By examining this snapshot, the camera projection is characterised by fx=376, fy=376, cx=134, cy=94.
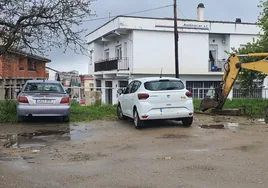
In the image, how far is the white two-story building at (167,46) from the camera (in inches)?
1181

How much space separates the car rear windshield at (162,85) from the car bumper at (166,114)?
2.20 feet

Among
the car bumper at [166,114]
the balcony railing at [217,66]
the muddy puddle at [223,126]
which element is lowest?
the muddy puddle at [223,126]

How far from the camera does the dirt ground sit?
19.3 feet

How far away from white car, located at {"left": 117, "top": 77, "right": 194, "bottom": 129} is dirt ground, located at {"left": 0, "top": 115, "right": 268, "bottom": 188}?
16.6 inches

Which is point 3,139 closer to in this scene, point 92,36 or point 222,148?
point 222,148

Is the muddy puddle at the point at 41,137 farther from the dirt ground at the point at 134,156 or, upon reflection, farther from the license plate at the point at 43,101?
the license plate at the point at 43,101

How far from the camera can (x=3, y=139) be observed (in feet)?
33.2

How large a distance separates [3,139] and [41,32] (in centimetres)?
445

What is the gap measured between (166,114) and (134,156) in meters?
4.12

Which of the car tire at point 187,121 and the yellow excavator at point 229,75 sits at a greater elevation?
the yellow excavator at point 229,75

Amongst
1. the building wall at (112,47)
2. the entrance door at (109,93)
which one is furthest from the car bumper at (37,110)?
the entrance door at (109,93)

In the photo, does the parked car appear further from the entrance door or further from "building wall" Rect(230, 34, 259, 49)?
"building wall" Rect(230, 34, 259, 49)

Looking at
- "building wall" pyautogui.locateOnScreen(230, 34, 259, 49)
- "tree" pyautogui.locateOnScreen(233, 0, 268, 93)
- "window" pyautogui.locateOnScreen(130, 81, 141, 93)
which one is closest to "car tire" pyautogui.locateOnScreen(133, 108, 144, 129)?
"window" pyautogui.locateOnScreen(130, 81, 141, 93)

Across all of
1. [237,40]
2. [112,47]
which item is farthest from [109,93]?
[237,40]
